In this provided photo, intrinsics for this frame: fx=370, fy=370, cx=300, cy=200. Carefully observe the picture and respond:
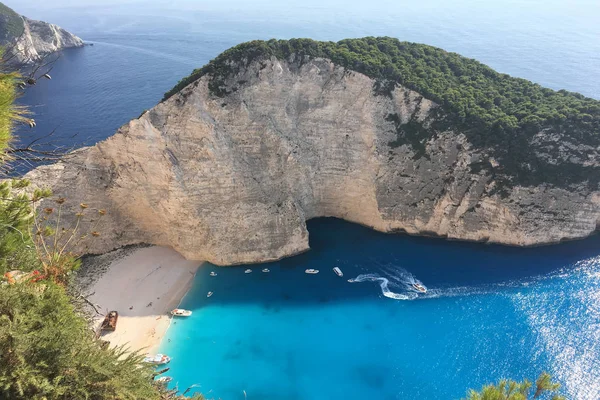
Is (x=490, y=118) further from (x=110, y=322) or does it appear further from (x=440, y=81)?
(x=110, y=322)

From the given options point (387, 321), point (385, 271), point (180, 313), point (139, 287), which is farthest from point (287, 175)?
point (139, 287)

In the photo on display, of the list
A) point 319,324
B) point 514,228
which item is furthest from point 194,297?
point 514,228

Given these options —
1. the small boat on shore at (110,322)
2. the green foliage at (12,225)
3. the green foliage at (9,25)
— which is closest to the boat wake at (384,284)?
the small boat on shore at (110,322)

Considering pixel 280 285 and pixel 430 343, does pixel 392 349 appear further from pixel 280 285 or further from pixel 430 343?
pixel 280 285

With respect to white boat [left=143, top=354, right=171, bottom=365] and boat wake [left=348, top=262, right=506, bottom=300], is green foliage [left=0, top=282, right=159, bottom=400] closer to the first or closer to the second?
white boat [left=143, top=354, right=171, bottom=365]

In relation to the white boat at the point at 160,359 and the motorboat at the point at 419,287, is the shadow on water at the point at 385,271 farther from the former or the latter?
the white boat at the point at 160,359

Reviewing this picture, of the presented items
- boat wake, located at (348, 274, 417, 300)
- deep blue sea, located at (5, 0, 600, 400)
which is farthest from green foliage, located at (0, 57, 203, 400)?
boat wake, located at (348, 274, 417, 300)
